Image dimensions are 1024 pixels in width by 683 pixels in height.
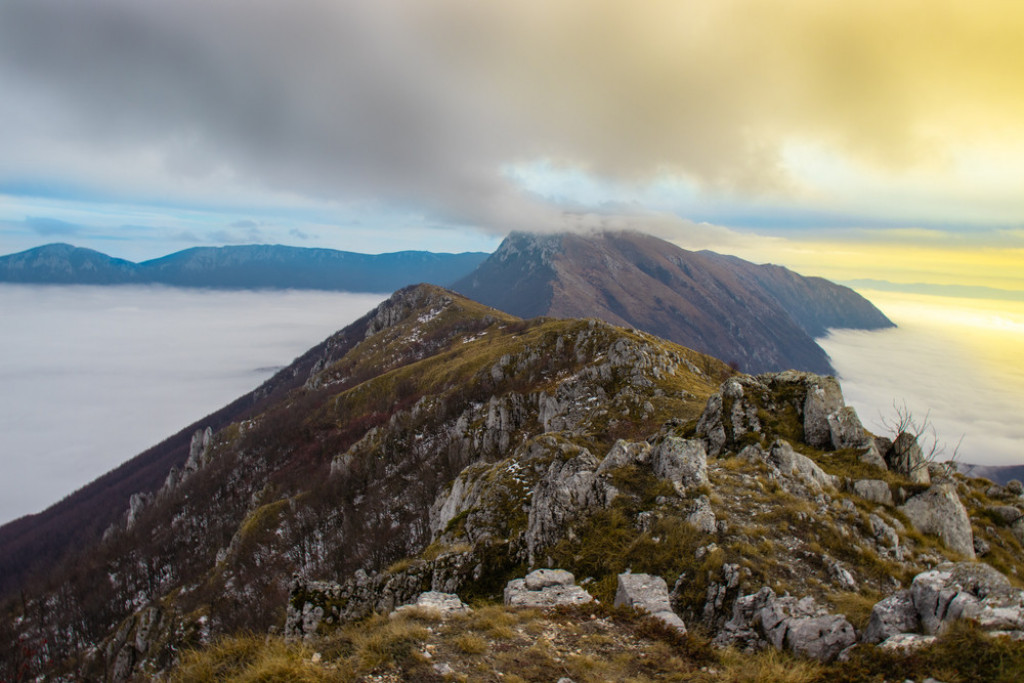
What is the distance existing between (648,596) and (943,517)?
50.4 ft

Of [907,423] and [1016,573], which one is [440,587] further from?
[907,423]

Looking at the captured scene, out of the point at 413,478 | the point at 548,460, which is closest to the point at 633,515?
the point at 548,460

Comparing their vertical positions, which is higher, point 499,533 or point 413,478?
point 499,533

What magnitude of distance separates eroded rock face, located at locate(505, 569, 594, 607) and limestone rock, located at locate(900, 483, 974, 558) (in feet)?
53.1

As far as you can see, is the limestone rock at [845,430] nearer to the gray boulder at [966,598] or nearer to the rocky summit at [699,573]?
the rocky summit at [699,573]

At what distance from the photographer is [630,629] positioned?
1399 cm

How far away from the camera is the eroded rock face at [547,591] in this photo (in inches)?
627

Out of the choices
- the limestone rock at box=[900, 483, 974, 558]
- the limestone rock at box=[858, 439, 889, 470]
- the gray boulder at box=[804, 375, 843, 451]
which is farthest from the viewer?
the gray boulder at box=[804, 375, 843, 451]

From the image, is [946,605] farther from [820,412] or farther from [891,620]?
[820,412]

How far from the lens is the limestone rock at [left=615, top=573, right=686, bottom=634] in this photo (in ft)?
47.2

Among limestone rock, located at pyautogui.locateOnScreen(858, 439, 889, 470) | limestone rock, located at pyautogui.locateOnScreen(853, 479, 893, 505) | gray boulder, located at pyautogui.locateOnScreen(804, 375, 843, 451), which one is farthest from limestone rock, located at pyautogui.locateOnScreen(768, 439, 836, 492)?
gray boulder, located at pyautogui.locateOnScreen(804, 375, 843, 451)

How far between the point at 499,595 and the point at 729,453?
16861 millimetres

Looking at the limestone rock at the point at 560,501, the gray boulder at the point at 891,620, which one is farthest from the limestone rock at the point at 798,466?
the limestone rock at the point at 560,501

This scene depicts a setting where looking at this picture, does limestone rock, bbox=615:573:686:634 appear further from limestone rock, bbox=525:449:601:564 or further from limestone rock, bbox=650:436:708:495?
limestone rock, bbox=650:436:708:495
